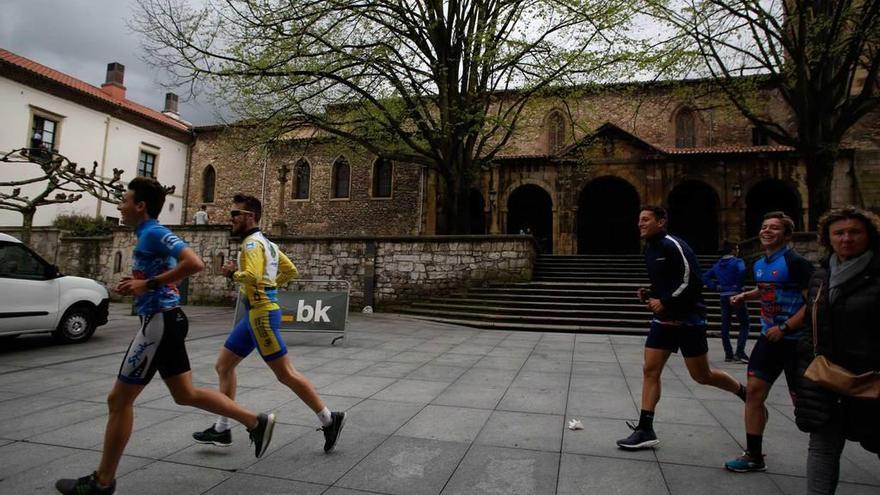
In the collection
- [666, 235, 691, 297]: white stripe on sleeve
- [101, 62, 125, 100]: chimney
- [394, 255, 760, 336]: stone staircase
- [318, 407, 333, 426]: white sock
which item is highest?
[101, 62, 125, 100]: chimney

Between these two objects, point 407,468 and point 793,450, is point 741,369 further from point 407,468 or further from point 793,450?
point 407,468

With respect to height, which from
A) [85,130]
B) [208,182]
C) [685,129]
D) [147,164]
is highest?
[685,129]

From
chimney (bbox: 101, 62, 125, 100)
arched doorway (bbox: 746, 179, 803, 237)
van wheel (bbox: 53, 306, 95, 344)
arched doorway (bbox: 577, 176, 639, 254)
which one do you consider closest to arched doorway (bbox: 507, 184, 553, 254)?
arched doorway (bbox: 577, 176, 639, 254)

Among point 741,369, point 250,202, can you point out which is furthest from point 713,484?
point 741,369

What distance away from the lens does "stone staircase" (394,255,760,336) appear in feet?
36.5

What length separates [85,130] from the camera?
26.5 meters

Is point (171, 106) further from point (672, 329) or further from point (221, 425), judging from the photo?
point (672, 329)

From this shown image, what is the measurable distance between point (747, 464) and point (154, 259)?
4.13m

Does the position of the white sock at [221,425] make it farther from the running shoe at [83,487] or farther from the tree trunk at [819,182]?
the tree trunk at [819,182]

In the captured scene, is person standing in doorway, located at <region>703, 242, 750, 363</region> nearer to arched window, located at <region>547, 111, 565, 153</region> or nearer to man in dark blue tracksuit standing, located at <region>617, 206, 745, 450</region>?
man in dark blue tracksuit standing, located at <region>617, 206, 745, 450</region>

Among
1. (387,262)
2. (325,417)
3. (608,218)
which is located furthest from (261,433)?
(608,218)

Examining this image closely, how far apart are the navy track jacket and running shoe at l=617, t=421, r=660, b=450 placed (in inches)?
34.8

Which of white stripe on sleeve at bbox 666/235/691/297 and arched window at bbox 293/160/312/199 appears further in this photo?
arched window at bbox 293/160/312/199

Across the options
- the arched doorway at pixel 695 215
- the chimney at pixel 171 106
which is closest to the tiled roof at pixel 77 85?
the chimney at pixel 171 106
